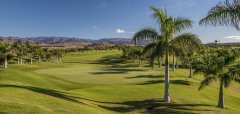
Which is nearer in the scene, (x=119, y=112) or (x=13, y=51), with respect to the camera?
(x=119, y=112)

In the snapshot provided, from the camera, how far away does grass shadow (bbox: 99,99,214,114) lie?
2330 cm

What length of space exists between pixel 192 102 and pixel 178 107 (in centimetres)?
291

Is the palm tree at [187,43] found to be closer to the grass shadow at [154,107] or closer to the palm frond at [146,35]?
the palm frond at [146,35]

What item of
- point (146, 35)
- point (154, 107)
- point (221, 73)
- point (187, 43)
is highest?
point (146, 35)

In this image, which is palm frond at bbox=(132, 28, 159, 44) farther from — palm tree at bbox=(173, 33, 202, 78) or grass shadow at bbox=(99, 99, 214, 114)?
grass shadow at bbox=(99, 99, 214, 114)

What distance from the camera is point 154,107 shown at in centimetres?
2469

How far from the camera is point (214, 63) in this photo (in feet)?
97.6

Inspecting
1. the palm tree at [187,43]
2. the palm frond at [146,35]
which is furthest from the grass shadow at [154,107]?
the palm frond at [146,35]

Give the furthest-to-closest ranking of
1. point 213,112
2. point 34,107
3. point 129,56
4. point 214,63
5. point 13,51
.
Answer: point 129,56
point 13,51
point 214,63
point 213,112
point 34,107

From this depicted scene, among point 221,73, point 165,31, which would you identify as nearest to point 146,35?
point 165,31

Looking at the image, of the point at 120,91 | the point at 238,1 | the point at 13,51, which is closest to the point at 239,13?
the point at 238,1

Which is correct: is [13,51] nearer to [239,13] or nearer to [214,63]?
[214,63]

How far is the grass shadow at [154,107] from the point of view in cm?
2330

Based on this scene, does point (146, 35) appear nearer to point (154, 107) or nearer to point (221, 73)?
point (154, 107)
